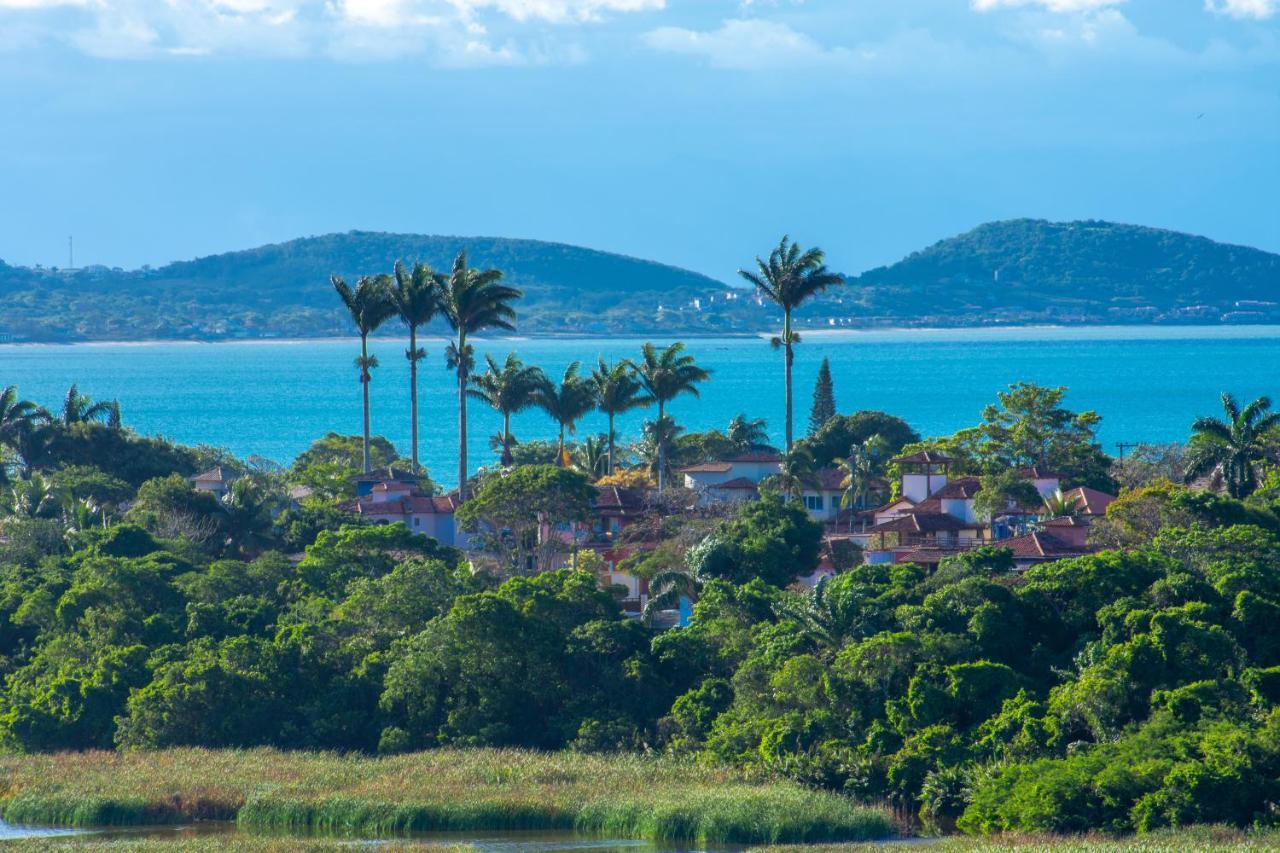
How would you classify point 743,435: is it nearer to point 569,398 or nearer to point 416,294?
point 569,398

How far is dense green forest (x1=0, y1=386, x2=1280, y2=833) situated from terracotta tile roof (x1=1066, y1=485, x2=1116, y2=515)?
110 inches

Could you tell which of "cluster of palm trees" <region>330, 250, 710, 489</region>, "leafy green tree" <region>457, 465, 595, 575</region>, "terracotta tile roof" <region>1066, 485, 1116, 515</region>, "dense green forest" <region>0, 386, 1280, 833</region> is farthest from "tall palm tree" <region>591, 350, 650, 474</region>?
"terracotta tile roof" <region>1066, 485, 1116, 515</region>

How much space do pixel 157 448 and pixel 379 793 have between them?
47.0 m

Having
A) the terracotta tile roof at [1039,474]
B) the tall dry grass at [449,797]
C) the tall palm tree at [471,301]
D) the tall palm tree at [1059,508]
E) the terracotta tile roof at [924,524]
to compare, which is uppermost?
the tall palm tree at [471,301]

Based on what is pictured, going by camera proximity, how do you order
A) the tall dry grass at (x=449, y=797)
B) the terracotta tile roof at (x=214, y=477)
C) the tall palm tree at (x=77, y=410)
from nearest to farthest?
the tall dry grass at (x=449, y=797)
the terracotta tile roof at (x=214, y=477)
the tall palm tree at (x=77, y=410)

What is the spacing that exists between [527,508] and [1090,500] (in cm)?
1972

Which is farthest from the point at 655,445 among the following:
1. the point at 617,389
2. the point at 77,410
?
the point at 77,410

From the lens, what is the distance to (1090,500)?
2783 inches

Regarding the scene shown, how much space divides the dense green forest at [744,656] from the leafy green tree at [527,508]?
4.5 inches

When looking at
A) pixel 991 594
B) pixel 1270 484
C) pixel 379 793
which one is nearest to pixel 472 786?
pixel 379 793

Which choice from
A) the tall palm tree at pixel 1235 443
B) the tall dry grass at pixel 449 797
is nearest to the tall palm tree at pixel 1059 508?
the tall palm tree at pixel 1235 443

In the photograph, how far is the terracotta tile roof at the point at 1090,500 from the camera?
69625 mm

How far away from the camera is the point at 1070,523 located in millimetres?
65500

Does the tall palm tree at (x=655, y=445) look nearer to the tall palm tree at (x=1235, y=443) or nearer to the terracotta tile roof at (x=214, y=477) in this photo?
the terracotta tile roof at (x=214, y=477)
